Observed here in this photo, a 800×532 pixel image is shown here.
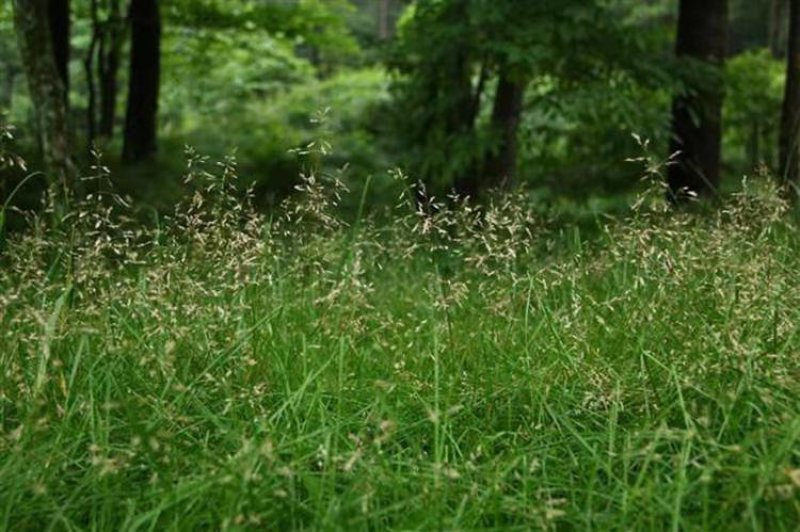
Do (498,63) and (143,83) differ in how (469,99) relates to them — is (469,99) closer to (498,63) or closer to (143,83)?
(498,63)

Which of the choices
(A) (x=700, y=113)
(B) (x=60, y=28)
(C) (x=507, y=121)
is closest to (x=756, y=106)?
(A) (x=700, y=113)

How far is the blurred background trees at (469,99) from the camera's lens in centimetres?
668

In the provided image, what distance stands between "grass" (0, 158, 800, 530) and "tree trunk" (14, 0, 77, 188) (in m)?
2.72

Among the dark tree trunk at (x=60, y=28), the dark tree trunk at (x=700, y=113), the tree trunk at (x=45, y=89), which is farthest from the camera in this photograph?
the dark tree trunk at (x=60, y=28)

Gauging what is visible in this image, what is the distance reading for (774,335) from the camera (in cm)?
263

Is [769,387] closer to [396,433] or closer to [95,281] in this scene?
[396,433]

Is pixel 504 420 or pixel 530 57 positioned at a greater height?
pixel 530 57

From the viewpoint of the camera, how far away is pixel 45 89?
19.4ft

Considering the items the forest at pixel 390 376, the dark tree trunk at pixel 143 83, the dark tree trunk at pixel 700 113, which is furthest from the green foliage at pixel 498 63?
the dark tree trunk at pixel 143 83

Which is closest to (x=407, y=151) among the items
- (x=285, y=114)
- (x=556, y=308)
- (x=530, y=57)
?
(x=530, y=57)

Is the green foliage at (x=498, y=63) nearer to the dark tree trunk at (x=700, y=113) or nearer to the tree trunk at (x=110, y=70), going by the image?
the dark tree trunk at (x=700, y=113)

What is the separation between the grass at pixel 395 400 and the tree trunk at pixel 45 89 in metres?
2.72

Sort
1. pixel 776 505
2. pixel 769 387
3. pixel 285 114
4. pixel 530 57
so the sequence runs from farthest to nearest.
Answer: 1. pixel 285 114
2. pixel 530 57
3. pixel 769 387
4. pixel 776 505

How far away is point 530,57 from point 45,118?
3337 millimetres
